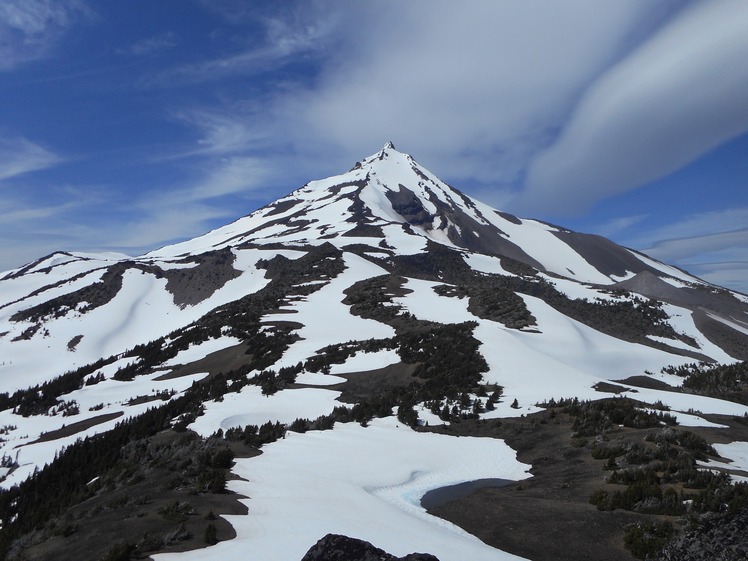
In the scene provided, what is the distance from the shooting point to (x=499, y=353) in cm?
2552

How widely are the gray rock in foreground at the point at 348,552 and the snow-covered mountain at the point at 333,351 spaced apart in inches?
66.4

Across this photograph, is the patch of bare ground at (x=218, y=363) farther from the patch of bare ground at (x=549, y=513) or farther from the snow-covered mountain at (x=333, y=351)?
the patch of bare ground at (x=549, y=513)

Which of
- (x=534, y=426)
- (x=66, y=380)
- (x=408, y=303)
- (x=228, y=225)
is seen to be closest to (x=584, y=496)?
(x=534, y=426)

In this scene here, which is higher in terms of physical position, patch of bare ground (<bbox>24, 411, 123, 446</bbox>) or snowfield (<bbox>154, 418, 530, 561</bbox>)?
patch of bare ground (<bbox>24, 411, 123, 446</bbox>)

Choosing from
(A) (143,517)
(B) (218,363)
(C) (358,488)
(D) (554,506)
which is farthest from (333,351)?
(A) (143,517)

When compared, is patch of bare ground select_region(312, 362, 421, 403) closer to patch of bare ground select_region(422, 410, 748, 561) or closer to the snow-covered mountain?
the snow-covered mountain

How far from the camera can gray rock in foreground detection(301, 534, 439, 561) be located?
220 inches

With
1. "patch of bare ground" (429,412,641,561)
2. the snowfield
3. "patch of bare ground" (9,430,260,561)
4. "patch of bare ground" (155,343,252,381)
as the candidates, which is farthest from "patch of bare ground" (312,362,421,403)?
"patch of bare ground" (9,430,260,561)

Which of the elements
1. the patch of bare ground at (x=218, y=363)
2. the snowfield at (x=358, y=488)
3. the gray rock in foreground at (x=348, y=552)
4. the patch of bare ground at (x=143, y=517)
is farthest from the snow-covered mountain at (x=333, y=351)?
the gray rock in foreground at (x=348, y=552)

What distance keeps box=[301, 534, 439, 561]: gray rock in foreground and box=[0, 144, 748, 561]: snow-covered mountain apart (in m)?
1.69

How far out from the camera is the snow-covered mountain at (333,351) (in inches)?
458

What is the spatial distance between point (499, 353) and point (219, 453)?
665 inches

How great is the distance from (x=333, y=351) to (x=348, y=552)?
23181mm

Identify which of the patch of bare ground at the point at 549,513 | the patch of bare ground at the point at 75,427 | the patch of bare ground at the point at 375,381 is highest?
the patch of bare ground at the point at 375,381
